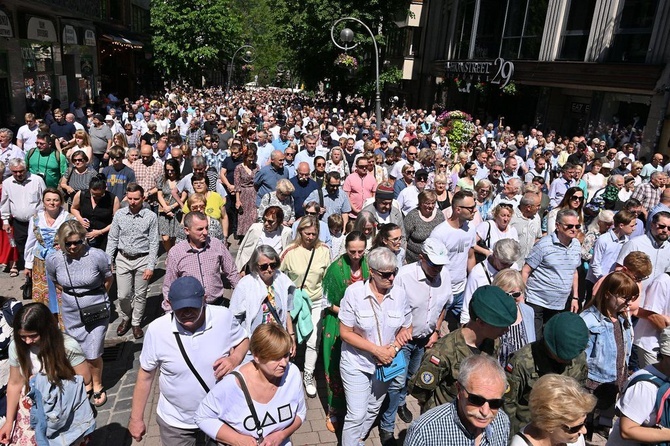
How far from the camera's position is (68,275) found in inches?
177

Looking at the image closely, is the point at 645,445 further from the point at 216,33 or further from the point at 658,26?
the point at 216,33

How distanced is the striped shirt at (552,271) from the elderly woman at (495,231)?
491mm

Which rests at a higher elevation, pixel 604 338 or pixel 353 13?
pixel 353 13

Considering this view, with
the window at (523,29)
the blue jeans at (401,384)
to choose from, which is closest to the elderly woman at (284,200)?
the blue jeans at (401,384)

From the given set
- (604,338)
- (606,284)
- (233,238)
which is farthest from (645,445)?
(233,238)

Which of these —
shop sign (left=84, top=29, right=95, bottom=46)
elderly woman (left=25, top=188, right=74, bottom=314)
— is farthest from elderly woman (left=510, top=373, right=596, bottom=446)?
shop sign (left=84, top=29, right=95, bottom=46)

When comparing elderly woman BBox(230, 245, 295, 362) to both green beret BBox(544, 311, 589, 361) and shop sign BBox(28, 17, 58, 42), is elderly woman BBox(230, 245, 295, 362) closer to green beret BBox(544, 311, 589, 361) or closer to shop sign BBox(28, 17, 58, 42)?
green beret BBox(544, 311, 589, 361)

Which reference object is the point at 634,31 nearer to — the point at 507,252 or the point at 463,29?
the point at 463,29

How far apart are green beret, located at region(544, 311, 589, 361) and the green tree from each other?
3757 cm

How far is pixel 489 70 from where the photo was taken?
23.0 metres

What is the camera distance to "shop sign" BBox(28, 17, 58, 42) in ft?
60.4

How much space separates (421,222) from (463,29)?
2644 centimetres

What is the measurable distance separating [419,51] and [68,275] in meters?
36.3

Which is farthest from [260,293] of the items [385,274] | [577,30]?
[577,30]
